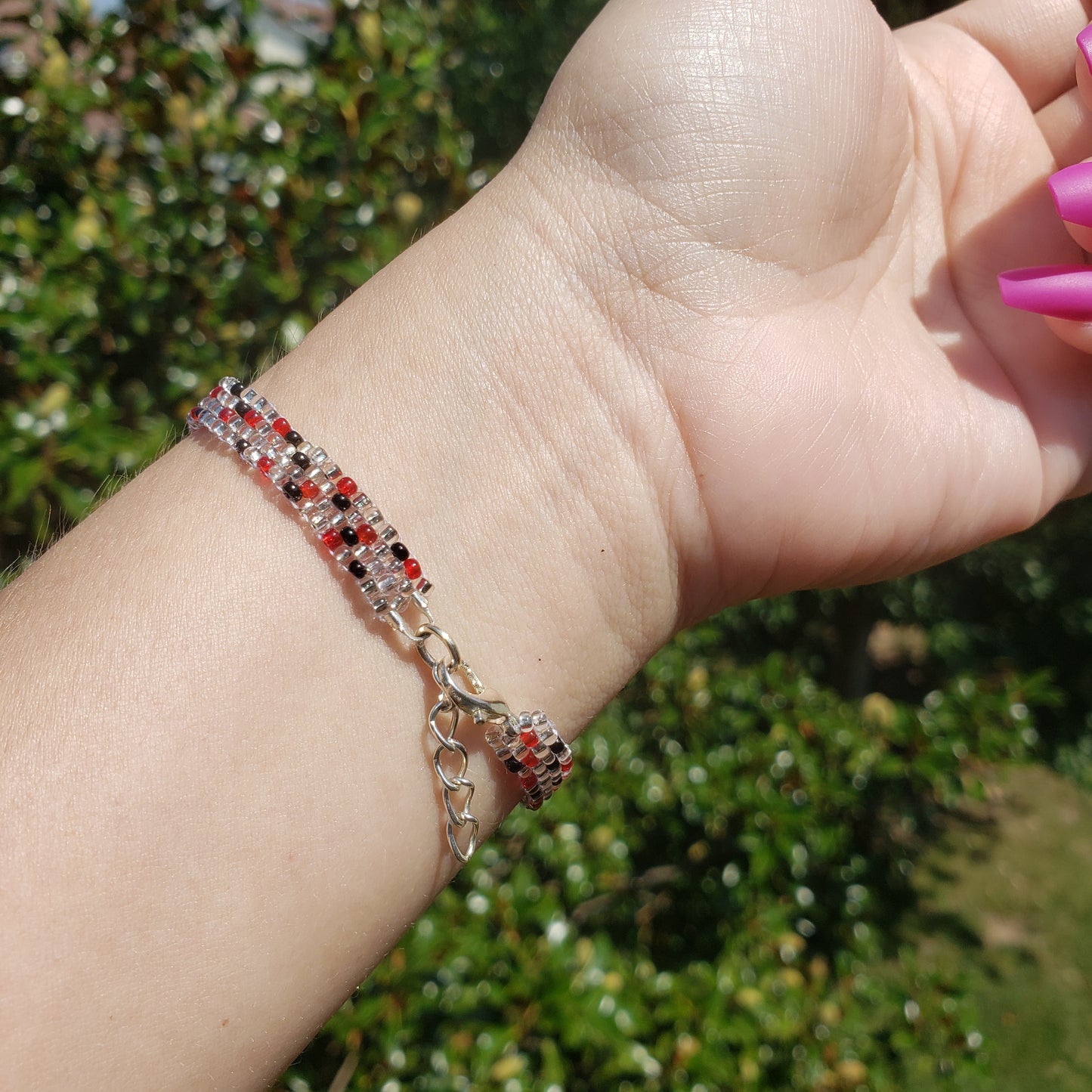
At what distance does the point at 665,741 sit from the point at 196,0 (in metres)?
2.49

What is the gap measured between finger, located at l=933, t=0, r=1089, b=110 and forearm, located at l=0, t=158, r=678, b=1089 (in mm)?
1238

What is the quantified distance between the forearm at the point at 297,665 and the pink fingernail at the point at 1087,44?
1.05 m

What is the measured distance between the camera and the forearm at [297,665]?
111 cm

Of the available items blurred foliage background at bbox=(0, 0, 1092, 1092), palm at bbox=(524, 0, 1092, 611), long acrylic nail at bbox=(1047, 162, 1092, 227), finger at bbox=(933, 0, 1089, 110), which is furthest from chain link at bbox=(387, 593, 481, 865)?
finger at bbox=(933, 0, 1089, 110)

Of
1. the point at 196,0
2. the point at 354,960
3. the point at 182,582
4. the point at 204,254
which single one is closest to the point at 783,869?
the point at 354,960

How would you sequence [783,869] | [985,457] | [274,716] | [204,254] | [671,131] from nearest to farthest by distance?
[274,716]
[671,131]
[985,457]
[204,254]
[783,869]

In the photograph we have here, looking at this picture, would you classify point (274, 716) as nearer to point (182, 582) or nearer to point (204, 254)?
point (182, 582)

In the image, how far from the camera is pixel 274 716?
1.25m

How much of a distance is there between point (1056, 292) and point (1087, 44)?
0.48 metres

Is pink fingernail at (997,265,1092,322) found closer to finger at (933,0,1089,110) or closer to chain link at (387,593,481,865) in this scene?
finger at (933,0,1089,110)

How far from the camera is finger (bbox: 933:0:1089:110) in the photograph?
1.85 meters

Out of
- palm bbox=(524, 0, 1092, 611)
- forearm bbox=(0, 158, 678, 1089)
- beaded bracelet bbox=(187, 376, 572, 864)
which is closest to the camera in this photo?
forearm bbox=(0, 158, 678, 1089)

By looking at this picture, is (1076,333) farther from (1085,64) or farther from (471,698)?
(471,698)

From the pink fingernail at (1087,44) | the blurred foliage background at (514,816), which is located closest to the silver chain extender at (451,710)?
the blurred foliage background at (514,816)
